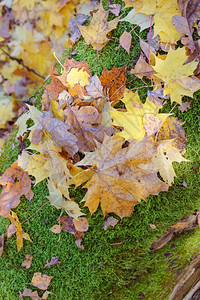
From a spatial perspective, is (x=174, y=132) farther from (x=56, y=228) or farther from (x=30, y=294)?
(x=30, y=294)

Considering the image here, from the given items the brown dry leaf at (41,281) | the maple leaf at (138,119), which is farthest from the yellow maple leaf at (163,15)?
the brown dry leaf at (41,281)

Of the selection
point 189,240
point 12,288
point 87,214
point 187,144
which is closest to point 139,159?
point 187,144

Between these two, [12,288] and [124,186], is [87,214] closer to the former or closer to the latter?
[124,186]

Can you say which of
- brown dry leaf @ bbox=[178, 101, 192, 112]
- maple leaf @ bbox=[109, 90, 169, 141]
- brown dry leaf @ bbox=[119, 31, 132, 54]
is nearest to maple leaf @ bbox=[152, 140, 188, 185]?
maple leaf @ bbox=[109, 90, 169, 141]

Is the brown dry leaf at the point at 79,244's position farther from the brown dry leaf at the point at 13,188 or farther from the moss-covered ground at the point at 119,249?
the brown dry leaf at the point at 13,188

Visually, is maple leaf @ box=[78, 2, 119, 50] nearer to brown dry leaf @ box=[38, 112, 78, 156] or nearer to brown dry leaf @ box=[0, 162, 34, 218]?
brown dry leaf @ box=[38, 112, 78, 156]

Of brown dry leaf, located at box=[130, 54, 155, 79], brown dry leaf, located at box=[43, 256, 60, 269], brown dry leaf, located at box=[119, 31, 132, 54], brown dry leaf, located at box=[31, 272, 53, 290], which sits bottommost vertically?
brown dry leaf, located at box=[31, 272, 53, 290]

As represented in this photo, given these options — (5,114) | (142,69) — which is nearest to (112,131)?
(142,69)
